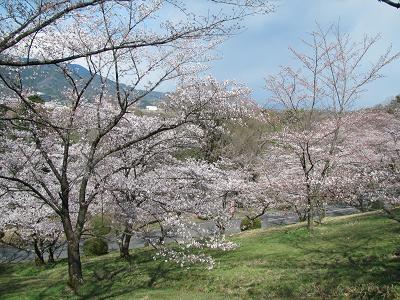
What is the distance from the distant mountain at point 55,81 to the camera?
476 inches

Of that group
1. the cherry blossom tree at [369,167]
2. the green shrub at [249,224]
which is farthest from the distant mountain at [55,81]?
the green shrub at [249,224]

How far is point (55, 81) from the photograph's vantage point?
14234 mm

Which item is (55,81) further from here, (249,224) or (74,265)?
(249,224)

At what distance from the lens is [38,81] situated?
44.6ft

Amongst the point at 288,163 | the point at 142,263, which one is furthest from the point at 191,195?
Answer: the point at 288,163

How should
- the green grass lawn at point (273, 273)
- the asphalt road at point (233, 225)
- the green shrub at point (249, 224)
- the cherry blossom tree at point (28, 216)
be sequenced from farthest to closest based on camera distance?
the asphalt road at point (233, 225), the green shrub at point (249, 224), the cherry blossom tree at point (28, 216), the green grass lawn at point (273, 273)

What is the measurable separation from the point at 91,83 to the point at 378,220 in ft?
40.8

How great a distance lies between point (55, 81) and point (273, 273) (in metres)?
9.22

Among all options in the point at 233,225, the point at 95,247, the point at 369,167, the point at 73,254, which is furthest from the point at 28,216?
the point at 233,225

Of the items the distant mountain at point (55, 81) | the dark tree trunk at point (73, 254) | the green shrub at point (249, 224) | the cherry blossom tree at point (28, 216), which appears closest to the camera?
the dark tree trunk at point (73, 254)

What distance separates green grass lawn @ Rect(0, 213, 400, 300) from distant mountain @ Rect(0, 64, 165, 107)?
5.86 m

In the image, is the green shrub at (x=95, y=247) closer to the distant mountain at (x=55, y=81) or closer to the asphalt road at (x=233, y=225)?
the asphalt road at (x=233, y=225)

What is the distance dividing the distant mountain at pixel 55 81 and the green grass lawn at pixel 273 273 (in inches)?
231

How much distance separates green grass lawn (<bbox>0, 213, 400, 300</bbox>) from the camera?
10477 millimetres
